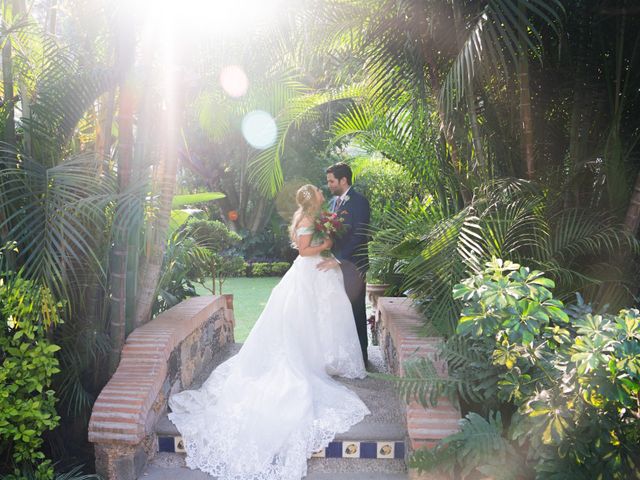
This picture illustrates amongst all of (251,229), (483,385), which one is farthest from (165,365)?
(251,229)

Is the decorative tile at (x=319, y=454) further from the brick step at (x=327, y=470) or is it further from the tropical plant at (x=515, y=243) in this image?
the tropical plant at (x=515, y=243)

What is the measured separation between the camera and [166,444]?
136 inches

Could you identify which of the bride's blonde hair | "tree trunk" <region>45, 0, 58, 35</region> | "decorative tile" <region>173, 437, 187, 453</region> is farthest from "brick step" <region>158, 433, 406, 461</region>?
"tree trunk" <region>45, 0, 58, 35</region>

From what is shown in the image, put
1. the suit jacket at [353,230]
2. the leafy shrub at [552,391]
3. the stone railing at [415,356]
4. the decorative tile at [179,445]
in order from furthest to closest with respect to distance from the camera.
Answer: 1. the suit jacket at [353,230]
2. the decorative tile at [179,445]
3. the stone railing at [415,356]
4. the leafy shrub at [552,391]

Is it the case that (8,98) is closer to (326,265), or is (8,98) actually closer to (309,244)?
(309,244)

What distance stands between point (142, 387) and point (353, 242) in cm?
231

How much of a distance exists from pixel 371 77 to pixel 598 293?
8.18 ft

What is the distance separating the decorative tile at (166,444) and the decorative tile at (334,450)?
1.05 metres

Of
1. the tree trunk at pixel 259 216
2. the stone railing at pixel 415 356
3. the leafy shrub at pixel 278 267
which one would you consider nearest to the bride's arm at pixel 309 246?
the stone railing at pixel 415 356

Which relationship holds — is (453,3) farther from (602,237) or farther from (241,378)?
(241,378)

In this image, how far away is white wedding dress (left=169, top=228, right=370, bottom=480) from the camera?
10.6 feet

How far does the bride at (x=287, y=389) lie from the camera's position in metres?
3.24

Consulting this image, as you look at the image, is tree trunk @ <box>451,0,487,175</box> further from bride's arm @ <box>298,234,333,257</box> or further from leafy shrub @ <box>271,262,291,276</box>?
leafy shrub @ <box>271,262,291,276</box>

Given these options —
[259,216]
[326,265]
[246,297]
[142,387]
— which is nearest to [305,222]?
[326,265]
